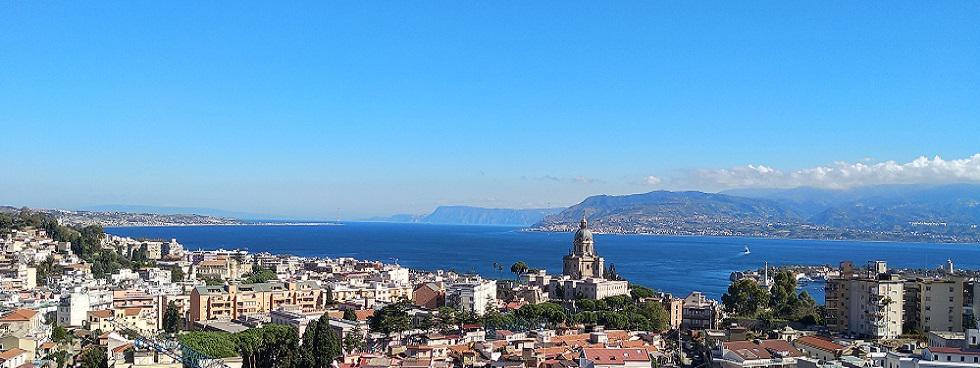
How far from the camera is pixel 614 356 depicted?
18.4 metres

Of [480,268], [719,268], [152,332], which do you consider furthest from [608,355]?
[719,268]

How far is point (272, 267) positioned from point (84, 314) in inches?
1118

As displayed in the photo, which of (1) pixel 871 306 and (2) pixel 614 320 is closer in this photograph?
(1) pixel 871 306

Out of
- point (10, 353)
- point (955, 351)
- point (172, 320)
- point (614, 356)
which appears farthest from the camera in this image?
point (172, 320)

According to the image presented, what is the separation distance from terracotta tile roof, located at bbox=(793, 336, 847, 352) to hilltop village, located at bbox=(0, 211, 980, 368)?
5 centimetres

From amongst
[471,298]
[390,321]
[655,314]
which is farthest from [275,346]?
[655,314]

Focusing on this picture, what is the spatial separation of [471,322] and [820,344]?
1111 cm

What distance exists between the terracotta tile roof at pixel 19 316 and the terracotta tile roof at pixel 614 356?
607 inches

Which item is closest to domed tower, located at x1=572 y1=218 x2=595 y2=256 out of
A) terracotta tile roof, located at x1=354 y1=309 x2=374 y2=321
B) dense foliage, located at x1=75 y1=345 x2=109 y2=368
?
terracotta tile roof, located at x1=354 y1=309 x2=374 y2=321

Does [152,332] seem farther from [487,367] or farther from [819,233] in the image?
[819,233]

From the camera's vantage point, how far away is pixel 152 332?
2853 cm

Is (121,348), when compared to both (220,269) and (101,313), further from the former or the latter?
(220,269)

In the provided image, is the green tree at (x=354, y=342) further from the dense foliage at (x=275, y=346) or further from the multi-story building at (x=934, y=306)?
the multi-story building at (x=934, y=306)

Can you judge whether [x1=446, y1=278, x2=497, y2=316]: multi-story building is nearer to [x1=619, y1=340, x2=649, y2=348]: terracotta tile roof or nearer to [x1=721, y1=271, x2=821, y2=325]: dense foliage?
[x1=721, y1=271, x2=821, y2=325]: dense foliage
